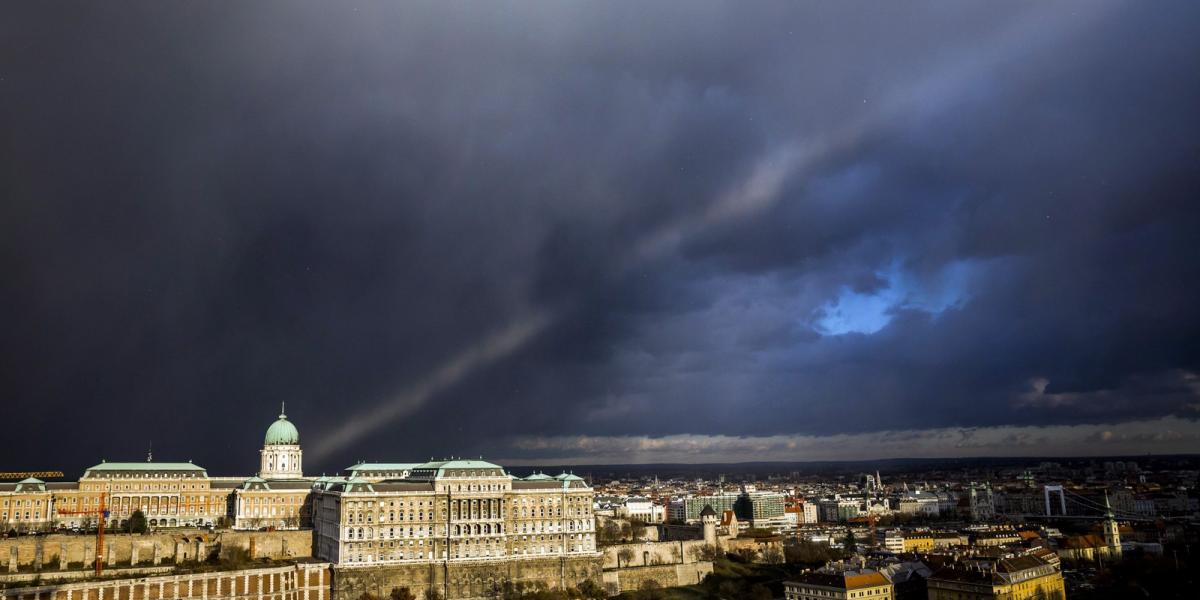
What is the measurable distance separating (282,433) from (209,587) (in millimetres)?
58595

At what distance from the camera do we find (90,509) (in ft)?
435

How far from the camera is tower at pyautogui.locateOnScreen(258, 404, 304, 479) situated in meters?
157

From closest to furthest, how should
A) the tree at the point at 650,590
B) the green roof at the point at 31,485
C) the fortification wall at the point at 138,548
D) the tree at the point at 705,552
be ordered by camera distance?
the fortification wall at the point at 138,548, the tree at the point at 650,590, the green roof at the point at 31,485, the tree at the point at 705,552

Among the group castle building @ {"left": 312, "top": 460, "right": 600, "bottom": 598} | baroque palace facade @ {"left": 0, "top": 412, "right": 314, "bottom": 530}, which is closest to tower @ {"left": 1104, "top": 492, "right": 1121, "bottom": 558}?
castle building @ {"left": 312, "top": 460, "right": 600, "bottom": 598}

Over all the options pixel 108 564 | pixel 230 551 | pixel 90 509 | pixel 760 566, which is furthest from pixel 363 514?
pixel 760 566

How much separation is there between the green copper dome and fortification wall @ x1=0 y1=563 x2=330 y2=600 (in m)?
52.7

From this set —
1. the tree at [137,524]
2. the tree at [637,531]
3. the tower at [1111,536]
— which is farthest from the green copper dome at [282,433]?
the tower at [1111,536]

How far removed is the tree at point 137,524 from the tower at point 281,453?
1159 inches

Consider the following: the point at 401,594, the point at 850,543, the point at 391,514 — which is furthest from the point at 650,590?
the point at 850,543

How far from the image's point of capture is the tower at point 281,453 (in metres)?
157

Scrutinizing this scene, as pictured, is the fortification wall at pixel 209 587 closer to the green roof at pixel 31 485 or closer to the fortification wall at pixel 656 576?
the fortification wall at pixel 656 576

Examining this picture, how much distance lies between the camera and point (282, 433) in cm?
15862

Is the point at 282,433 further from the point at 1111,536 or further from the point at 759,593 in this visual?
the point at 1111,536

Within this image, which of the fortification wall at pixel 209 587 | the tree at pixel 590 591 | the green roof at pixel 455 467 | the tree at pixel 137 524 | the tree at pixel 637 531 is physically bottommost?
the tree at pixel 590 591
